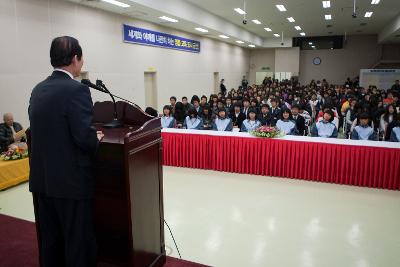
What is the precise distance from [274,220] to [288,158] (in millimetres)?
1628

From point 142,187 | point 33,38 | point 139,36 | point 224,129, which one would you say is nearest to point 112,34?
point 139,36

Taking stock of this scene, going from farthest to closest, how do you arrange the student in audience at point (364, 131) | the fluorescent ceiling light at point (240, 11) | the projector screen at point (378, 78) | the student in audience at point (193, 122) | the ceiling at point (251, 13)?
the projector screen at point (378, 78)
the fluorescent ceiling light at point (240, 11)
the ceiling at point (251, 13)
the student in audience at point (193, 122)
the student in audience at point (364, 131)

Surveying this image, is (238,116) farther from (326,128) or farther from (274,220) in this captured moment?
(274,220)

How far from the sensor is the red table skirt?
470cm

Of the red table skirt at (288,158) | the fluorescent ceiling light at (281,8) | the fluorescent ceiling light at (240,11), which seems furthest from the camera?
the fluorescent ceiling light at (240,11)

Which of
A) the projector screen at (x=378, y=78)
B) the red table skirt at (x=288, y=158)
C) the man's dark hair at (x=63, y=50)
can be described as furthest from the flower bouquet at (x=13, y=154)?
the projector screen at (x=378, y=78)

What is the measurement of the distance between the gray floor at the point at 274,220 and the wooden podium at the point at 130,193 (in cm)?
108

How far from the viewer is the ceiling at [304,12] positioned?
981 centimetres

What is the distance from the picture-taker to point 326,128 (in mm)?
5801

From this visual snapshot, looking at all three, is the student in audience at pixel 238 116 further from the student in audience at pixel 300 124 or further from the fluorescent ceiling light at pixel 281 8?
the fluorescent ceiling light at pixel 281 8

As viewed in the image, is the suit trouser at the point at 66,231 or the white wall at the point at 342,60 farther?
the white wall at the point at 342,60

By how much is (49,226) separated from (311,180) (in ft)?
14.2

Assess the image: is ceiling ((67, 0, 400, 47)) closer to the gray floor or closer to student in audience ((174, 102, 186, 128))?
student in audience ((174, 102, 186, 128))

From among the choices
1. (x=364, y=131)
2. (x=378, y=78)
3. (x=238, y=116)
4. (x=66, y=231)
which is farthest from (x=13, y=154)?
(x=378, y=78)
